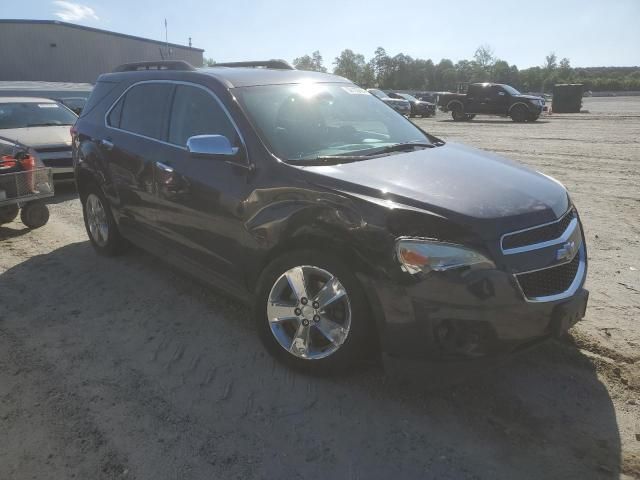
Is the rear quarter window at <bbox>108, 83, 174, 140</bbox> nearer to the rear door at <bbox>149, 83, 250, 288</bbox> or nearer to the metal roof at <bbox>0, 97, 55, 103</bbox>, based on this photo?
the rear door at <bbox>149, 83, 250, 288</bbox>

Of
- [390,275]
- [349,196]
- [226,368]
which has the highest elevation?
[349,196]

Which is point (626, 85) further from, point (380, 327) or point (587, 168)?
point (380, 327)

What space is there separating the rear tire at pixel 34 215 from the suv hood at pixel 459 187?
16.2 ft

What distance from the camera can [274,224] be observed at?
3033 mm

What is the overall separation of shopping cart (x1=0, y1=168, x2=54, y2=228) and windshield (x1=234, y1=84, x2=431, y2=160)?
165 inches

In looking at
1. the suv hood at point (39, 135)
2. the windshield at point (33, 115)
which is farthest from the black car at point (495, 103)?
the suv hood at point (39, 135)

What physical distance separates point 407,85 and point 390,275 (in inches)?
5198

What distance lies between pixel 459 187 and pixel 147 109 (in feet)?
9.44

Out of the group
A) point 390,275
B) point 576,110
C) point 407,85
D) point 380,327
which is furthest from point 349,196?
point 407,85

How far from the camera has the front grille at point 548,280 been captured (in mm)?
2482

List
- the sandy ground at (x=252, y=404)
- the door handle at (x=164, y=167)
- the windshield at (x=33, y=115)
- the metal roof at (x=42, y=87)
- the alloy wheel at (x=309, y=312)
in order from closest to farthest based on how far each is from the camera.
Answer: the sandy ground at (x=252, y=404)
the alloy wheel at (x=309, y=312)
the door handle at (x=164, y=167)
the windshield at (x=33, y=115)
the metal roof at (x=42, y=87)

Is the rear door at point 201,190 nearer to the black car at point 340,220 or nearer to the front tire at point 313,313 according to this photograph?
the black car at point 340,220

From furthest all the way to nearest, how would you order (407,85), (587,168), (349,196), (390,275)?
1. (407,85)
2. (587,168)
3. (349,196)
4. (390,275)

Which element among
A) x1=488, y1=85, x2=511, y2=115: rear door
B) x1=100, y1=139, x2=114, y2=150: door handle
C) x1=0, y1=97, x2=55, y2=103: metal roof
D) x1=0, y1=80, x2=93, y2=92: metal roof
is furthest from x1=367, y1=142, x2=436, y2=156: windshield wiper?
x1=488, y1=85, x2=511, y2=115: rear door
